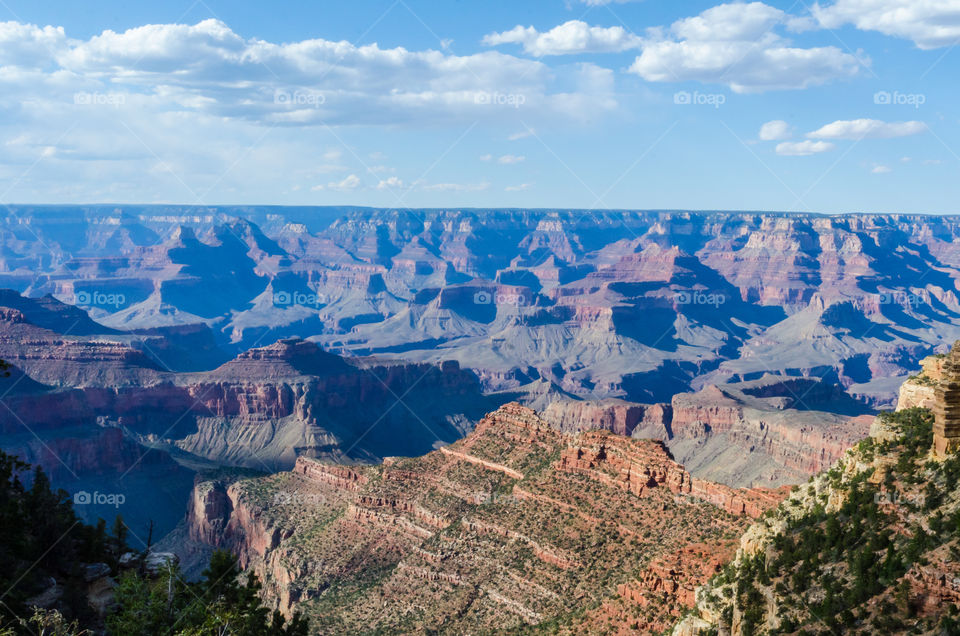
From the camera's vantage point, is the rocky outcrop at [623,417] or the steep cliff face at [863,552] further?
the rocky outcrop at [623,417]

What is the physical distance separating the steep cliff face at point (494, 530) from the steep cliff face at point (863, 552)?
44.9ft

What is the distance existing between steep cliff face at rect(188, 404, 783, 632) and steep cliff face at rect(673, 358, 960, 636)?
44.9 ft

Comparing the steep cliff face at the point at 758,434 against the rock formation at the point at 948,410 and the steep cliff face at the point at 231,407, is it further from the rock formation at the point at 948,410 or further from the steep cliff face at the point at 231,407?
the rock formation at the point at 948,410

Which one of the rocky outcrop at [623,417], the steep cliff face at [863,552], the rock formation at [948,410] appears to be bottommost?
the rocky outcrop at [623,417]

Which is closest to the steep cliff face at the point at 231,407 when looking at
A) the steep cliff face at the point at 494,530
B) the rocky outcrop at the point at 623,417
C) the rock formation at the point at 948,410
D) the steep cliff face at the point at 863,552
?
the rocky outcrop at the point at 623,417

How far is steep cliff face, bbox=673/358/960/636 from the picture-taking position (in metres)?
24.8

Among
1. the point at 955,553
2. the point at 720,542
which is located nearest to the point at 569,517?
the point at 720,542

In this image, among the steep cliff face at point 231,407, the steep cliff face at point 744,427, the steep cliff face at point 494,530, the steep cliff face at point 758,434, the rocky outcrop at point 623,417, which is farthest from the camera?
the rocky outcrop at point 623,417

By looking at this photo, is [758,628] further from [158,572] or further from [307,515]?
[307,515]

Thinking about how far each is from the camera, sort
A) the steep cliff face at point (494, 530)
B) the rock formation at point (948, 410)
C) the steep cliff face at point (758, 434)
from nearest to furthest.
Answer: the rock formation at point (948, 410) → the steep cliff face at point (494, 530) → the steep cliff face at point (758, 434)

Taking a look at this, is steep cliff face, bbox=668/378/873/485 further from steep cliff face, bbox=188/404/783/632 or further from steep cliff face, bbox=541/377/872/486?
steep cliff face, bbox=188/404/783/632

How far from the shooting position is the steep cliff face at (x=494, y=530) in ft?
187

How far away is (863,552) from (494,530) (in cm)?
4442

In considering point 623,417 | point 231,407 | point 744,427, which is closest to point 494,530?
point 744,427
